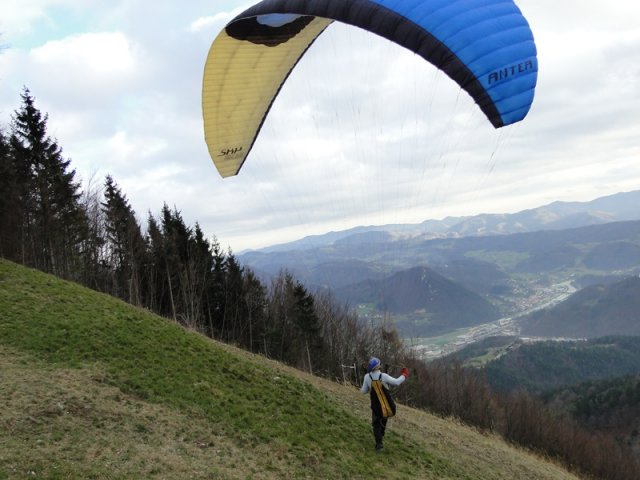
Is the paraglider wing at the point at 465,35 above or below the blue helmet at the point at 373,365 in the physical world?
above

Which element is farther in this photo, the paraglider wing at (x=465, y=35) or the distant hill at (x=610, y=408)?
the distant hill at (x=610, y=408)

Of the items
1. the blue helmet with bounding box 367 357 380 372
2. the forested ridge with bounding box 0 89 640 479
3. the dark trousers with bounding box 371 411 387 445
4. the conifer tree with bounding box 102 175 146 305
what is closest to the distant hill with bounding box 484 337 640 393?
the forested ridge with bounding box 0 89 640 479

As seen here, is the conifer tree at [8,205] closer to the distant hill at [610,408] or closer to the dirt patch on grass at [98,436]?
the dirt patch on grass at [98,436]

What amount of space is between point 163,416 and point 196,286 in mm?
28935

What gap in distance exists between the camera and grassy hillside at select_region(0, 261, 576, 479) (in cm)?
761

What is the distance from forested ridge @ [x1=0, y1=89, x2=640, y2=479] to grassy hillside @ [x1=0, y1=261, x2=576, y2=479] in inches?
305

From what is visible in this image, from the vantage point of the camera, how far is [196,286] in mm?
37781

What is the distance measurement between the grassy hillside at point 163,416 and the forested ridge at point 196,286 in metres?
7.73

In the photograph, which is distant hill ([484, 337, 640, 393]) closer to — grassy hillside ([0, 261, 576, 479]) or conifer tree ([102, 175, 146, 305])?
conifer tree ([102, 175, 146, 305])

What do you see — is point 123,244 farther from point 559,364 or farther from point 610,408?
point 559,364

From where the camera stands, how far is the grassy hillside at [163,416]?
761 centimetres

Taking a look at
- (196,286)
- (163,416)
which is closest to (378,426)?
(163,416)

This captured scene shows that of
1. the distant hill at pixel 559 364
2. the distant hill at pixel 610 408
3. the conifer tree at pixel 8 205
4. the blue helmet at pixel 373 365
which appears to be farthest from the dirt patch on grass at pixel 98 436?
the distant hill at pixel 559 364

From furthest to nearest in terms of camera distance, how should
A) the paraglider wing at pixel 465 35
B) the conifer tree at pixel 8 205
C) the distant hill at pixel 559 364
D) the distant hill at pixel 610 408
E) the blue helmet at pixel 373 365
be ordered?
the distant hill at pixel 559 364 < the distant hill at pixel 610 408 < the conifer tree at pixel 8 205 < the blue helmet at pixel 373 365 < the paraglider wing at pixel 465 35
